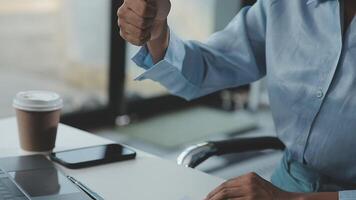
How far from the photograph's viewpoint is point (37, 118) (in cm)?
112

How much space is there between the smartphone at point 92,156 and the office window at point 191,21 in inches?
84.4

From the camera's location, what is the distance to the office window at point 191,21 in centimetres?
346

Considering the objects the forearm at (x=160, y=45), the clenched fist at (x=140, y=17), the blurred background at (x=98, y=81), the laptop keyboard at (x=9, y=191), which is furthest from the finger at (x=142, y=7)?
the blurred background at (x=98, y=81)

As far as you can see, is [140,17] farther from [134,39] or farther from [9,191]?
[9,191]

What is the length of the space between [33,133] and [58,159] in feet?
0.31

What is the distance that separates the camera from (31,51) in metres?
3.03

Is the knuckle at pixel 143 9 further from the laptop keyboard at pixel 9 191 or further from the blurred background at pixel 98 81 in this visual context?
the blurred background at pixel 98 81

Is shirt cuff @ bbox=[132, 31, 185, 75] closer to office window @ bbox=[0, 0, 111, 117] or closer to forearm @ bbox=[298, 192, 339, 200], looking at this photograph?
forearm @ bbox=[298, 192, 339, 200]

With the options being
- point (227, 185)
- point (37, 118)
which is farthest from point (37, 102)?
point (227, 185)

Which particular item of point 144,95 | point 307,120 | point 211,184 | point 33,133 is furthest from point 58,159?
point 144,95

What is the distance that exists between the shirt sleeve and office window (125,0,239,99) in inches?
75.5

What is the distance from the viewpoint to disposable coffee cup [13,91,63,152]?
43.9 inches

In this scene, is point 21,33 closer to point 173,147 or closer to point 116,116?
point 116,116

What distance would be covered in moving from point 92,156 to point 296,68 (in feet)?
1.55
